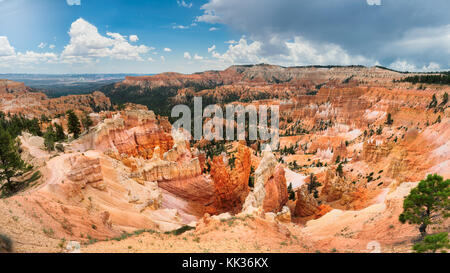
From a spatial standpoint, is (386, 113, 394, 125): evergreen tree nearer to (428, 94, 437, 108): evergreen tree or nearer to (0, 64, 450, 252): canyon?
(0, 64, 450, 252): canyon

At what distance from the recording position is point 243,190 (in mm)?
34031

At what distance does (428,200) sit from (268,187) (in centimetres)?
1604

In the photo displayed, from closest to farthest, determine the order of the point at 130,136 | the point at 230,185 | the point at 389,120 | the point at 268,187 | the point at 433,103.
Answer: the point at 268,187, the point at 230,185, the point at 130,136, the point at 433,103, the point at 389,120

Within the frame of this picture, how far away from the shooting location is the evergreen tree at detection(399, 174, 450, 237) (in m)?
9.37

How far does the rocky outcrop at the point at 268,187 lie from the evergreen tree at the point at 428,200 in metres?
12.5

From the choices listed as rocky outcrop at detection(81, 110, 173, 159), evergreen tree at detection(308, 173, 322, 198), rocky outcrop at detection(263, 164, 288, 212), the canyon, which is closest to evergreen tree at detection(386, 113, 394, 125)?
the canyon

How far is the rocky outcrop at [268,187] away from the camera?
2238 centimetres

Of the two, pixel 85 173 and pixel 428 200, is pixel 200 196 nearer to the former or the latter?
pixel 85 173

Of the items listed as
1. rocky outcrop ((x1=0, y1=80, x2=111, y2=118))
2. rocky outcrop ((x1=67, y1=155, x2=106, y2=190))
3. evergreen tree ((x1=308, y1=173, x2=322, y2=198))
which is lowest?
evergreen tree ((x1=308, y1=173, x2=322, y2=198))

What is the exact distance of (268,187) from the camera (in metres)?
25.0

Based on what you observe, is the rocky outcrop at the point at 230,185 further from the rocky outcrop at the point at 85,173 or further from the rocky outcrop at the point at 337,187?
the rocky outcrop at the point at 85,173

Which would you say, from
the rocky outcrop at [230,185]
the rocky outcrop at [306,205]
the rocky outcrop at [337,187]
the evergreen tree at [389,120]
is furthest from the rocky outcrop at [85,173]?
the evergreen tree at [389,120]

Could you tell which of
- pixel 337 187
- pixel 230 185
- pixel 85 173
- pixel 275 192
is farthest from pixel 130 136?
pixel 337 187

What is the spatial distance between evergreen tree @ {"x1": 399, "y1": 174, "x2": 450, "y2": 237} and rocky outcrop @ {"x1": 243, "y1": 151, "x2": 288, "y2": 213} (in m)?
12.5
